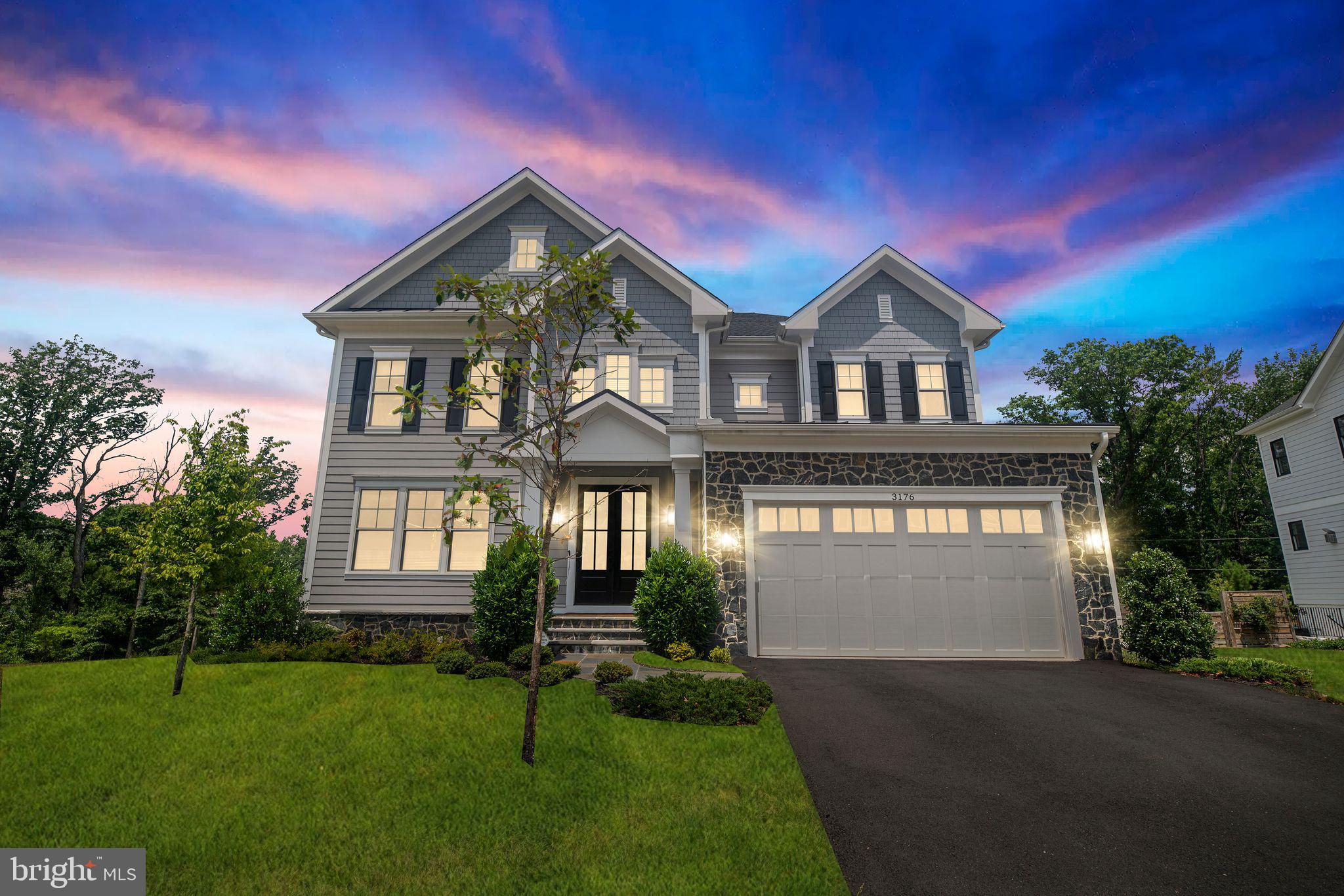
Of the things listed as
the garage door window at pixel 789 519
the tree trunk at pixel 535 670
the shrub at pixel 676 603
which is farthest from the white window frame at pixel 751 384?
the tree trunk at pixel 535 670

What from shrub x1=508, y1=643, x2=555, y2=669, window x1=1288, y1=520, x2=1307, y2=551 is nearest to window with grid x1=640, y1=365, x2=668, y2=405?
shrub x1=508, y1=643, x2=555, y2=669

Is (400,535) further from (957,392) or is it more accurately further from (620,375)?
(957,392)

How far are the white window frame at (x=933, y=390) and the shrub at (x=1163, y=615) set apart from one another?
16.2 feet

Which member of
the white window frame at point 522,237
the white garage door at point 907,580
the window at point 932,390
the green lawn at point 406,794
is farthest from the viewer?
the white window frame at point 522,237

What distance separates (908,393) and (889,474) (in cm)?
402

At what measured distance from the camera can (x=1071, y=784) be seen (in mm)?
4973

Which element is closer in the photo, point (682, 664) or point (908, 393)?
point (682, 664)

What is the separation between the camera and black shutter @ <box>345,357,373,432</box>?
43.2ft

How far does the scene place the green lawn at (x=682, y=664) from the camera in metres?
8.92

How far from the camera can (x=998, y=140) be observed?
14055 mm

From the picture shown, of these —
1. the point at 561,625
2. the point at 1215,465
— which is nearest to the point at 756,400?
the point at 561,625

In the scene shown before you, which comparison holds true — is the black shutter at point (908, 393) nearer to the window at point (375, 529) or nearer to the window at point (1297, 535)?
the window at point (375, 529)

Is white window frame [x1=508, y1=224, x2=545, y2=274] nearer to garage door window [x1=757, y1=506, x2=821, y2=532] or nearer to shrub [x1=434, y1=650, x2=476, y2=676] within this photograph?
garage door window [x1=757, y1=506, x2=821, y2=532]

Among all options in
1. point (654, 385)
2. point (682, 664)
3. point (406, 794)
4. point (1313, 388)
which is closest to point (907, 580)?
point (682, 664)
